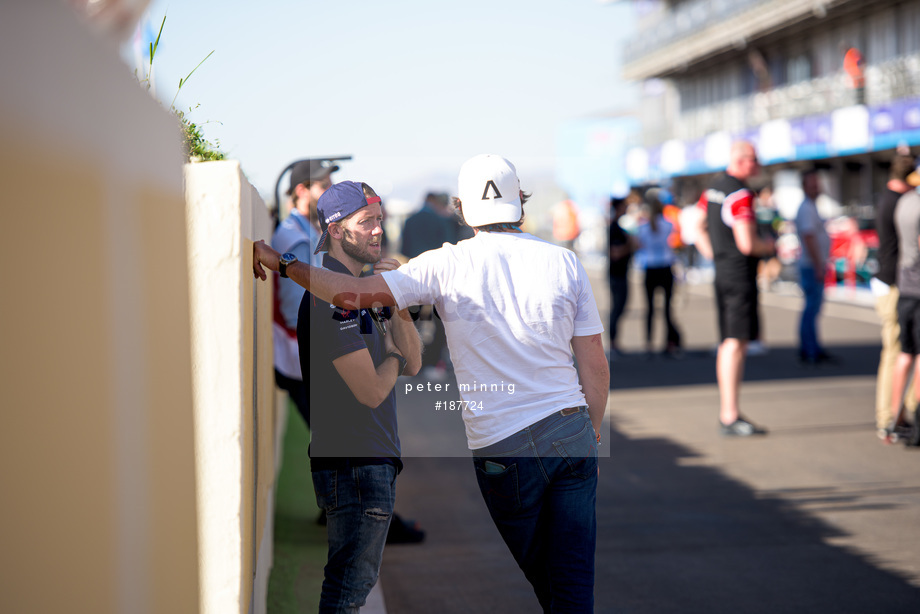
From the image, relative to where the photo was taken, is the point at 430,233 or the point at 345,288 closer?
the point at 345,288

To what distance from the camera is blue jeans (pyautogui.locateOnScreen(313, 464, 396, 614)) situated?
2883 mm

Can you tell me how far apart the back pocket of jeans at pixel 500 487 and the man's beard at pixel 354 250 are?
Answer: 725 millimetres

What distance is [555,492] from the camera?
9.44 ft

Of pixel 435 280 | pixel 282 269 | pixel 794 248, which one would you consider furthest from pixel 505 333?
pixel 794 248

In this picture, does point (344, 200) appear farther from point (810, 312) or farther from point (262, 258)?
point (810, 312)

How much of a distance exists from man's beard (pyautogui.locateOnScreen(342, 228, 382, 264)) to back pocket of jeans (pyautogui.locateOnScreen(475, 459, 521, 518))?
725 millimetres

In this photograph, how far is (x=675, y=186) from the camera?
41.3 m

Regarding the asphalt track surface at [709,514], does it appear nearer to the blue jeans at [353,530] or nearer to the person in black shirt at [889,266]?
the person in black shirt at [889,266]

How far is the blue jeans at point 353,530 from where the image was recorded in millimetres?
2883

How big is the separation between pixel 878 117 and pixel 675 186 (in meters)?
19.0

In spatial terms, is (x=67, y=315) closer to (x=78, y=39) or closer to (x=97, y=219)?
(x=97, y=219)

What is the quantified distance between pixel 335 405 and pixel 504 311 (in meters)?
0.63

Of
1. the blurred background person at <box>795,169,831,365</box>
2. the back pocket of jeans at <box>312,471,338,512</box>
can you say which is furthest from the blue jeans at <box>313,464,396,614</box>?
the blurred background person at <box>795,169,831,365</box>

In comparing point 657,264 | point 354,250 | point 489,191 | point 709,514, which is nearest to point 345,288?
point 354,250
